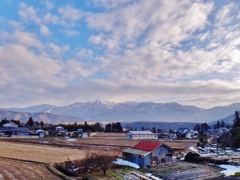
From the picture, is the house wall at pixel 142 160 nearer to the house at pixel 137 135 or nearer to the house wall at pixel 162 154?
the house wall at pixel 162 154

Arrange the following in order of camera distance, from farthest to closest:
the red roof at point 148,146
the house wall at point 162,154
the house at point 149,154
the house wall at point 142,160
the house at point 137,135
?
the house at point 137,135 < the red roof at point 148,146 < the house wall at point 162,154 < the house at point 149,154 < the house wall at point 142,160

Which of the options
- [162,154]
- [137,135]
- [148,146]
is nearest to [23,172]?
[148,146]

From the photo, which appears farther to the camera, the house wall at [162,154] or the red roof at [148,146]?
the red roof at [148,146]

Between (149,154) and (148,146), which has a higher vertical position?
(148,146)

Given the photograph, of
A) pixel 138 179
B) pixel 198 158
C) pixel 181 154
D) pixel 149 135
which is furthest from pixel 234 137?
pixel 149 135

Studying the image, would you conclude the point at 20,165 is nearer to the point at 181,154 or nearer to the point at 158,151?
the point at 158,151

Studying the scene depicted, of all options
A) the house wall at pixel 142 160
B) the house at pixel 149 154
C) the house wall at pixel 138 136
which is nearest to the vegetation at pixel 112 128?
the house wall at pixel 138 136

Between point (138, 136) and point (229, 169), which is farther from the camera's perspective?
point (138, 136)

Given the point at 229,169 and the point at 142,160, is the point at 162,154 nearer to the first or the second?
the point at 142,160

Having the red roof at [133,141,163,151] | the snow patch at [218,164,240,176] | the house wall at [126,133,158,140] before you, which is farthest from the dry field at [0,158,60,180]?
the house wall at [126,133,158,140]
